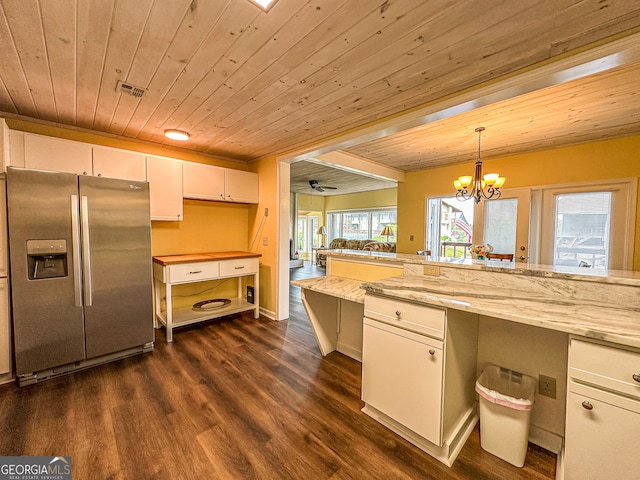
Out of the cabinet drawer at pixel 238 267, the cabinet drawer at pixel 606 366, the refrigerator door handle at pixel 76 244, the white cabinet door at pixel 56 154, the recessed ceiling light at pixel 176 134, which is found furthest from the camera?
the cabinet drawer at pixel 238 267

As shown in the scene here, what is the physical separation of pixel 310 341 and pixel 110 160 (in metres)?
2.94

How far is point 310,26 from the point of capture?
4.54ft

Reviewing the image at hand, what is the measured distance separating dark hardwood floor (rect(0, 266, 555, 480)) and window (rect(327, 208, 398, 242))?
6.84 metres

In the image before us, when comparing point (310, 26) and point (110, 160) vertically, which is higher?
point (310, 26)

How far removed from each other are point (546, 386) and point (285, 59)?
8.47ft

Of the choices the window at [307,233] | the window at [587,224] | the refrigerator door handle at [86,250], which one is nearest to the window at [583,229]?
the window at [587,224]

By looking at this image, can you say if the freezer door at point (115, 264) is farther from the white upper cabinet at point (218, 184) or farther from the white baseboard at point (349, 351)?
the white baseboard at point (349, 351)

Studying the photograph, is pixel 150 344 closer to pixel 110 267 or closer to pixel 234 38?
pixel 110 267

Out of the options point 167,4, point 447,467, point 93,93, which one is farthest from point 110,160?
point 447,467

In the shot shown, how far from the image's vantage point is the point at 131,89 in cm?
204

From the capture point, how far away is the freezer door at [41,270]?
82.9 inches

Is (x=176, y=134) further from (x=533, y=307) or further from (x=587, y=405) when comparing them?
(x=587, y=405)

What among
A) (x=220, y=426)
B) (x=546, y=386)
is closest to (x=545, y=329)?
(x=546, y=386)

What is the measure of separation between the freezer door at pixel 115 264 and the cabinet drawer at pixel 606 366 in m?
3.27
